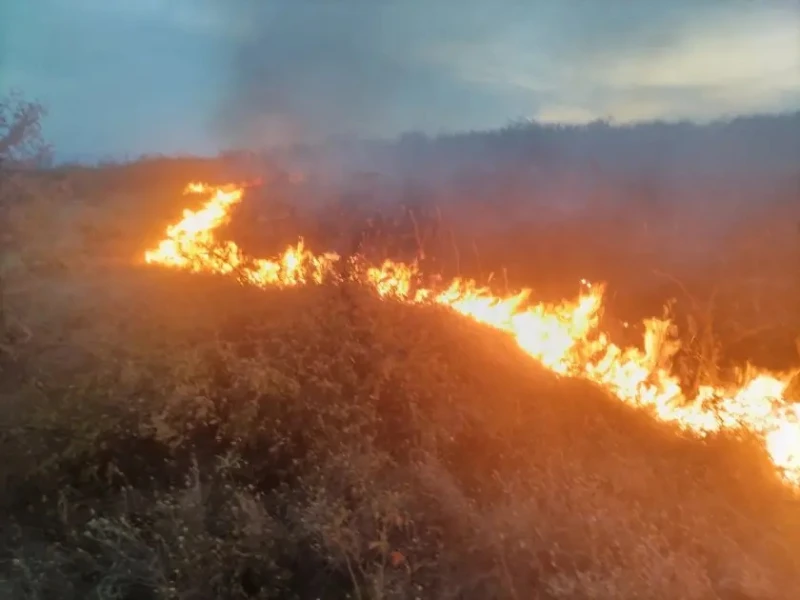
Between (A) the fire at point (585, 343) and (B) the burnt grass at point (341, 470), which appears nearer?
(B) the burnt grass at point (341, 470)

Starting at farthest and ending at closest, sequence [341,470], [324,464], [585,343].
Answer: [585,343] → [324,464] → [341,470]

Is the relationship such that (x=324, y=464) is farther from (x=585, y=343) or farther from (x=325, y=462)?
(x=585, y=343)

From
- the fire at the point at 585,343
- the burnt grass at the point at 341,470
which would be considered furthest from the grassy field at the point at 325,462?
the fire at the point at 585,343

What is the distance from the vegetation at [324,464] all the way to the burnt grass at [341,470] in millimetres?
17

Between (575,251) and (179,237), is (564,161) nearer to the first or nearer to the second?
(575,251)

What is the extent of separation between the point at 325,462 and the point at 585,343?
3.07 m

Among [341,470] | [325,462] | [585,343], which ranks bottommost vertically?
[341,470]

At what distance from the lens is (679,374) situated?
7.73 meters

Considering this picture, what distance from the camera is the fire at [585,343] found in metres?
6.94

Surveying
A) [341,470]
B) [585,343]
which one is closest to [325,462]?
[341,470]

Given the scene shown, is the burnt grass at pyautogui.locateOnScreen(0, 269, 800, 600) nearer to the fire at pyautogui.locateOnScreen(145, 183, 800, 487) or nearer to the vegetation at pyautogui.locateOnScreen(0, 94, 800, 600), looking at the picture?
the vegetation at pyautogui.locateOnScreen(0, 94, 800, 600)

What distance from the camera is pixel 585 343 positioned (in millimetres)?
7934

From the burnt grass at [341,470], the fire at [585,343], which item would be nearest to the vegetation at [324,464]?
the burnt grass at [341,470]

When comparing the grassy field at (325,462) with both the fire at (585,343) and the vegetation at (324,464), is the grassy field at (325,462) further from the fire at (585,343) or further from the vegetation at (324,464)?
the fire at (585,343)
